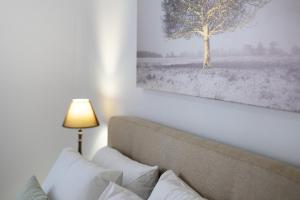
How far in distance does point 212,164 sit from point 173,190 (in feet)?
0.60

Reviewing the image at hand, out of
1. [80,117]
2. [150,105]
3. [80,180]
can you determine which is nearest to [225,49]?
[150,105]

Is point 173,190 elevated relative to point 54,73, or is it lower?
lower

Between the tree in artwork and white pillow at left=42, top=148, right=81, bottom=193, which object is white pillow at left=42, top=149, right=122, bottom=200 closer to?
white pillow at left=42, top=148, right=81, bottom=193

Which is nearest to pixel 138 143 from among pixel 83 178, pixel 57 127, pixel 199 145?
pixel 83 178

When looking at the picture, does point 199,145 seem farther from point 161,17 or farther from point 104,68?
point 104,68

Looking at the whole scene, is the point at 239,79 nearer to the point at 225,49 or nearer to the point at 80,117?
the point at 225,49

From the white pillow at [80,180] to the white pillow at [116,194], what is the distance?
0.10m

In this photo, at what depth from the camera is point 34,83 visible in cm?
291

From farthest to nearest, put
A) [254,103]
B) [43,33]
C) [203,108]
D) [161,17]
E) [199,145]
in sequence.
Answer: [43,33]
[161,17]
[203,108]
[199,145]
[254,103]

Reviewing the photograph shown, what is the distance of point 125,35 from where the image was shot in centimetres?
241

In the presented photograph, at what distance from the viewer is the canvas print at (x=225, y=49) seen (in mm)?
1225

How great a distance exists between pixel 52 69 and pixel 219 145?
1.92m

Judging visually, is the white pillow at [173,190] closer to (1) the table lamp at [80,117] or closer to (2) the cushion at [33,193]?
(2) the cushion at [33,193]

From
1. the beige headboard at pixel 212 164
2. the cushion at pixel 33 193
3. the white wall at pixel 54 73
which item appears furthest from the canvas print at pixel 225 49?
the cushion at pixel 33 193
